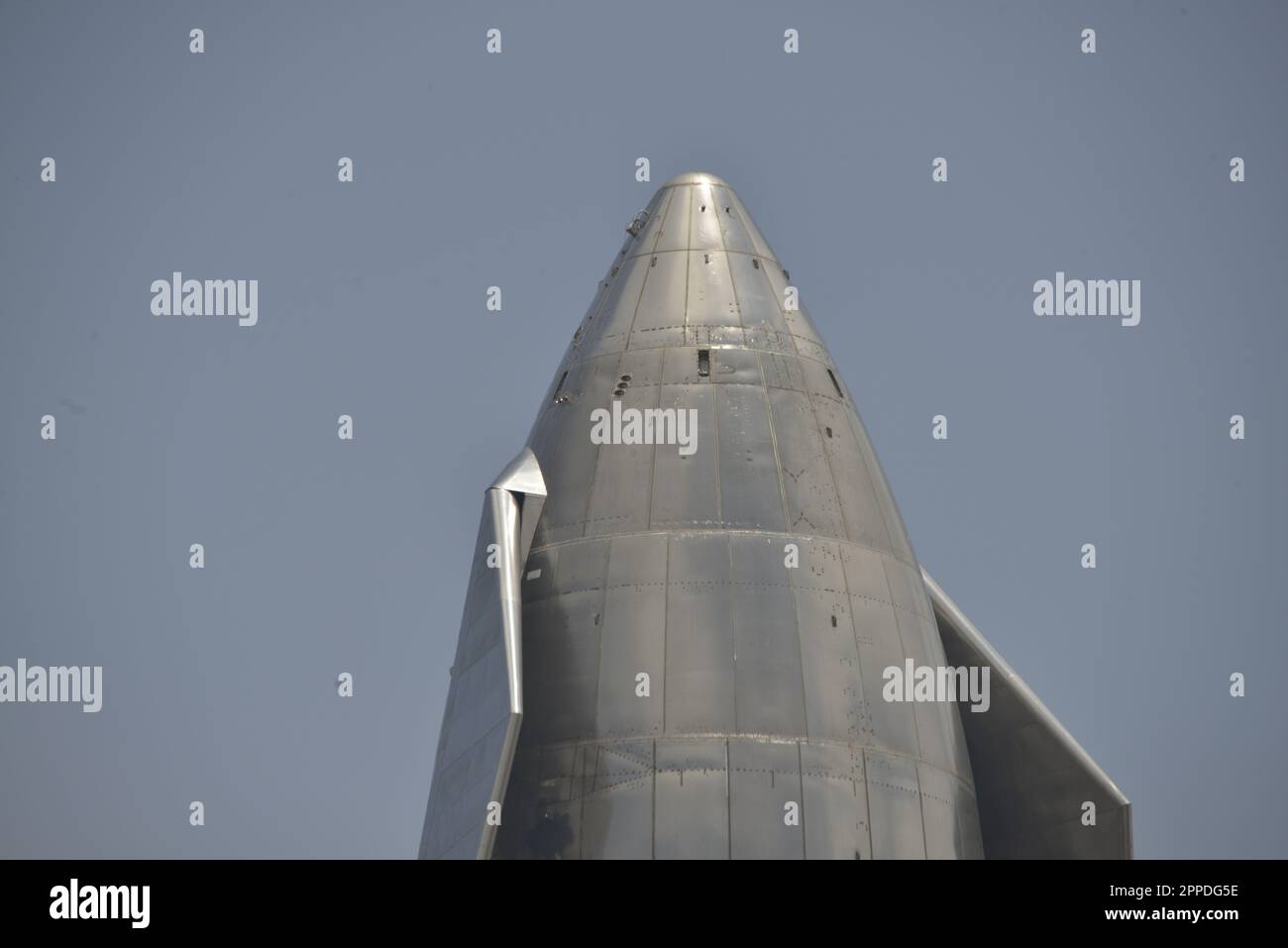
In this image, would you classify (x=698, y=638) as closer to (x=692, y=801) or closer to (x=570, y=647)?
(x=570, y=647)

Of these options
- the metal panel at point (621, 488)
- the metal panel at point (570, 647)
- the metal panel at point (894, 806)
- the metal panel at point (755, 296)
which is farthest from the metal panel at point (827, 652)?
the metal panel at point (755, 296)

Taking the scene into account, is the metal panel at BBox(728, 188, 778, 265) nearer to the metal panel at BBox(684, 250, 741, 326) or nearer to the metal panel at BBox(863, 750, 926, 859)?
the metal panel at BBox(684, 250, 741, 326)

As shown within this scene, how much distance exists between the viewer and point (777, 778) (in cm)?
3256

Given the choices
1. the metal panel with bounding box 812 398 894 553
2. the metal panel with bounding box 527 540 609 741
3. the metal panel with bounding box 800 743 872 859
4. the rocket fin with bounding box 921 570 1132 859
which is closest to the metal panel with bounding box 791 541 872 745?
the metal panel with bounding box 800 743 872 859

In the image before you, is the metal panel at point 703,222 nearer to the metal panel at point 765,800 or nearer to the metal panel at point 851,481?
the metal panel at point 851,481

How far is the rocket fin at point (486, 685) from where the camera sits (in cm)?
3306

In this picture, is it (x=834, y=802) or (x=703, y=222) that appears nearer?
(x=834, y=802)

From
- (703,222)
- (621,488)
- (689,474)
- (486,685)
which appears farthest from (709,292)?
(486,685)

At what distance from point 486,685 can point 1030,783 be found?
10672 mm

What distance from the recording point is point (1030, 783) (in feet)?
125

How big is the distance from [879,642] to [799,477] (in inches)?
142
